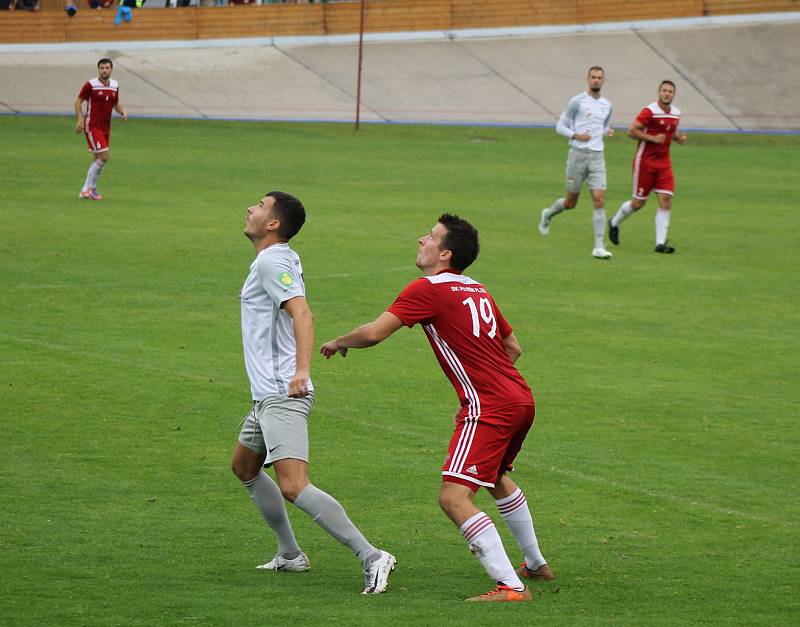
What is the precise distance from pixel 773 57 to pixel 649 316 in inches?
1325

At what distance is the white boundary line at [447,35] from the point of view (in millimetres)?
48938

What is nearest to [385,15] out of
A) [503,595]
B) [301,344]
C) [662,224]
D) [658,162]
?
[658,162]

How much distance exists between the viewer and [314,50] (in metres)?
49.2

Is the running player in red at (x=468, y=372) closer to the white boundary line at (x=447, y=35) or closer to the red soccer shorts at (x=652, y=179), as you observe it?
the red soccer shorts at (x=652, y=179)

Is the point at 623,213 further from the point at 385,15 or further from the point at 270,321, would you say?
the point at 385,15

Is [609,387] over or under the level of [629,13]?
under

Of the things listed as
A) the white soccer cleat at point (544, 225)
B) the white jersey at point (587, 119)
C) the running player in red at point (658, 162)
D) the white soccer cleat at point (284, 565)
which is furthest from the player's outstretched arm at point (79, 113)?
the white soccer cleat at point (284, 565)

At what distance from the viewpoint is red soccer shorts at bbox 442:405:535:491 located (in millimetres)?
6527

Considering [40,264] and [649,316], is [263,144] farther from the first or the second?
[649,316]

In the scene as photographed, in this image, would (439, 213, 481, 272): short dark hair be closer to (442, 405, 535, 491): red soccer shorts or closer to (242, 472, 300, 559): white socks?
(442, 405, 535, 491): red soccer shorts

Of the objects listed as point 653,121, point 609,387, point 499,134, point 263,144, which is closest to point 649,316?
point 609,387

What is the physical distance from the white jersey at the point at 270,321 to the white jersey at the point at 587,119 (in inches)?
517

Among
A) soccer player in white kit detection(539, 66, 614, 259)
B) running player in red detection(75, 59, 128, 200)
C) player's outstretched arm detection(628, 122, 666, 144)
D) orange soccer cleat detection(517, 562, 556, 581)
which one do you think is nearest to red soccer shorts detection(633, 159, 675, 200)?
player's outstretched arm detection(628, 122, 666, 144)

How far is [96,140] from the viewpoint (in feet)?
75.7
